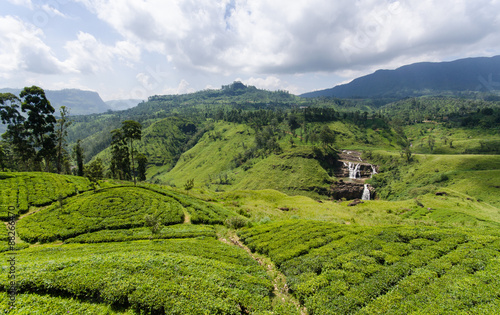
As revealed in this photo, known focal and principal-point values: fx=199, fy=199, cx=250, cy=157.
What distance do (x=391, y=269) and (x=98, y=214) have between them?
1562 inches

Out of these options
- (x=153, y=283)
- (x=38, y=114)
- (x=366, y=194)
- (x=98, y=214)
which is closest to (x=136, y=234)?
(x=98, y=214)

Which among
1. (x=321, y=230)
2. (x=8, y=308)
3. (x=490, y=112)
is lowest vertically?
(x=321, y=230)

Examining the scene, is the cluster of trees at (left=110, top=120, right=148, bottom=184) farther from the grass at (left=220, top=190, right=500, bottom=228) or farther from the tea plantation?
the tea plantation

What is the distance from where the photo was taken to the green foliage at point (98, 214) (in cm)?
2680

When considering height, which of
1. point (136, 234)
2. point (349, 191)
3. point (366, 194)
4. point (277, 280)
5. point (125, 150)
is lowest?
point (366, 194)

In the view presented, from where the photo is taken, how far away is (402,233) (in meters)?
20.8

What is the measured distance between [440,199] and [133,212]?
80.1 metres

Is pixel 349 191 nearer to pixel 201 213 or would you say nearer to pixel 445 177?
pixel 445 177

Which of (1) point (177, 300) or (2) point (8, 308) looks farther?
(1) point (177, 300)

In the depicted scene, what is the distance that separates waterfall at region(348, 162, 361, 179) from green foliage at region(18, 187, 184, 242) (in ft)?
353

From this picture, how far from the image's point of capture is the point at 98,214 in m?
32.6

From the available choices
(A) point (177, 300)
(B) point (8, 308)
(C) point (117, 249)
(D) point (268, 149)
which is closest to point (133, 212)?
(C) point (117, 249)

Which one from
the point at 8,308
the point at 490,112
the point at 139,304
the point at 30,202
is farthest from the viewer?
the point at 490,112

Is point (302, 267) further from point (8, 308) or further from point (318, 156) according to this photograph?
point (318, 156)
